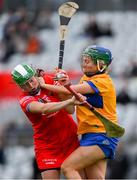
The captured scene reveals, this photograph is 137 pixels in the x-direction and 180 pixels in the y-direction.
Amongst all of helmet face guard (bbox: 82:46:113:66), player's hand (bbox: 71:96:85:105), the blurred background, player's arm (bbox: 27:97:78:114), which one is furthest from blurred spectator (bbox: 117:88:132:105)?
player's hand (bbox: 71:96:85:105)

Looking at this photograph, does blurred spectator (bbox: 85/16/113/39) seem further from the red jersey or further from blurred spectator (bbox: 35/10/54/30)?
the red jersey

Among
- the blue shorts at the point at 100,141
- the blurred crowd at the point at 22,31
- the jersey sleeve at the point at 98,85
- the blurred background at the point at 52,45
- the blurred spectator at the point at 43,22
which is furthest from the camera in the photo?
the blurred spectator at the point at 43,22

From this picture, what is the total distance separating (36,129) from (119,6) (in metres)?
9.59

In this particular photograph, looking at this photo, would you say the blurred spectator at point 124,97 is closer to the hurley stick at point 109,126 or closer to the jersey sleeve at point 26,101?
the hurley stick at point 109,126

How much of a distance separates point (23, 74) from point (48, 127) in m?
0.80

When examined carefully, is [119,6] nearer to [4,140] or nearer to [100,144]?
[4,140]

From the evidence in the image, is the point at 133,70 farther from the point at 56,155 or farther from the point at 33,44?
the point at 56,155

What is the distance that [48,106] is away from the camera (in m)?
11.3

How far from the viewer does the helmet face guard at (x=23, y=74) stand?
11.5 meters

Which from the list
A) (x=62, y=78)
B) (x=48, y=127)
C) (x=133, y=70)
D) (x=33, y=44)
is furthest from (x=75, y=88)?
(x=33, y=44)

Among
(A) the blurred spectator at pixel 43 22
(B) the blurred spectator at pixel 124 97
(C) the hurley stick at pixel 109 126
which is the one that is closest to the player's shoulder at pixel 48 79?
(C) the hurley stick at pixel 109 126

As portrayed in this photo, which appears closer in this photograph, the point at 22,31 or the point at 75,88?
the point at 75,88

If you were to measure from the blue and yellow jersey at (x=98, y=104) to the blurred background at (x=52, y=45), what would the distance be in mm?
6507

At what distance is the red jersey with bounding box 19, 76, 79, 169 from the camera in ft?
39.0
